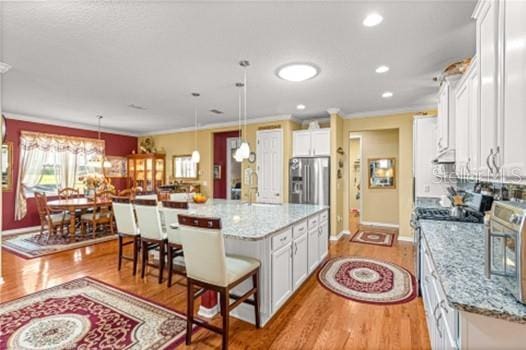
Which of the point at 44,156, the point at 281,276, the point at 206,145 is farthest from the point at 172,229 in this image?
the point at 44,156

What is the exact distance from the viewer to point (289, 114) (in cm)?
570

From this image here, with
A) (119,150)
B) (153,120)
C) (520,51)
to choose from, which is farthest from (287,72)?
(119,150)

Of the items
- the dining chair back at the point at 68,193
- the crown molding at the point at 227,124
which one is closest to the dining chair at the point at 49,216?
the dining chair back at the point at 68,193

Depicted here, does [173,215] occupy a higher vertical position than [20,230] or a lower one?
higher

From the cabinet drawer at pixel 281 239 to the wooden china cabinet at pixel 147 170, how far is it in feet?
20.1

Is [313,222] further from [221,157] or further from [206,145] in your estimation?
[221,157]

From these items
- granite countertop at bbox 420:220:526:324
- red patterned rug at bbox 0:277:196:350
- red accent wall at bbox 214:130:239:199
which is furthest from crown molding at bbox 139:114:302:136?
red patterned rug at bbox 0:277:196:350

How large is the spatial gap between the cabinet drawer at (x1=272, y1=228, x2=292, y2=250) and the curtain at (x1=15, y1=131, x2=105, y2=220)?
6563 millimetres

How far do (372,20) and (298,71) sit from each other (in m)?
1.12

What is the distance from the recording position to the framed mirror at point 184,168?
7.36 meters

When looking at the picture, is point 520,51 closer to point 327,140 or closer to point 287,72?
point 287,72

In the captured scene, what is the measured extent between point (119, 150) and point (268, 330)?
292 inches

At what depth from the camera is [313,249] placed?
3438mm

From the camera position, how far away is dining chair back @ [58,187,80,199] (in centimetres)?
595
